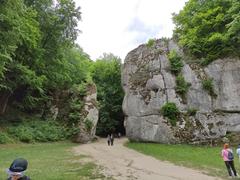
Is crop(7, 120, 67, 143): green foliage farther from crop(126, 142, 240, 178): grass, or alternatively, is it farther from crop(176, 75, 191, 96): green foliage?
crop(176, 75, 191, 96): green foliage

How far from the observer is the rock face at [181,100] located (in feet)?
82.5

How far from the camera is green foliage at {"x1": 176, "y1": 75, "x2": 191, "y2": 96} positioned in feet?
89.1

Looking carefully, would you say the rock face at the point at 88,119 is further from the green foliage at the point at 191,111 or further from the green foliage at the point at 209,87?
the green foliage at the point at 209,87

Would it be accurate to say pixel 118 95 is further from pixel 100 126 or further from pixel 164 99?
pixel 164 99

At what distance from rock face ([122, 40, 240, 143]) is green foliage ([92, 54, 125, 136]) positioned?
52.9 ft

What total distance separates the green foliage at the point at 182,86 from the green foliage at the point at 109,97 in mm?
18978

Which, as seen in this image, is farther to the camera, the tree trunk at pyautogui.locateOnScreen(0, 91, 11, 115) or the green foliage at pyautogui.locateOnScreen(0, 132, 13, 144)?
the tree trunk at pyautogui.locateOnScreen(0, 91, 11, 115)

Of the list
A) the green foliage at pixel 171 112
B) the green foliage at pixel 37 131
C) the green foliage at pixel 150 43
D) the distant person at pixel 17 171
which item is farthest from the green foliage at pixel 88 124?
the distant person at pixel 17 171

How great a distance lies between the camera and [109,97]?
48.8 m

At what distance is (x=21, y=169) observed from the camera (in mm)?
3373

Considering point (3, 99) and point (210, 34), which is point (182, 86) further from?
point (3, 99)

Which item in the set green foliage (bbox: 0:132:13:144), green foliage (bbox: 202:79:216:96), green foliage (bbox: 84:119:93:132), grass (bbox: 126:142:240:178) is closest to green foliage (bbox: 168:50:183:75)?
green foliage (bbox: 202:79:216:96)

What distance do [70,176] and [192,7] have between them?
85.5 ft

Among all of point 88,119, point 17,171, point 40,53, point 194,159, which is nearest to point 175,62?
point 88,119
